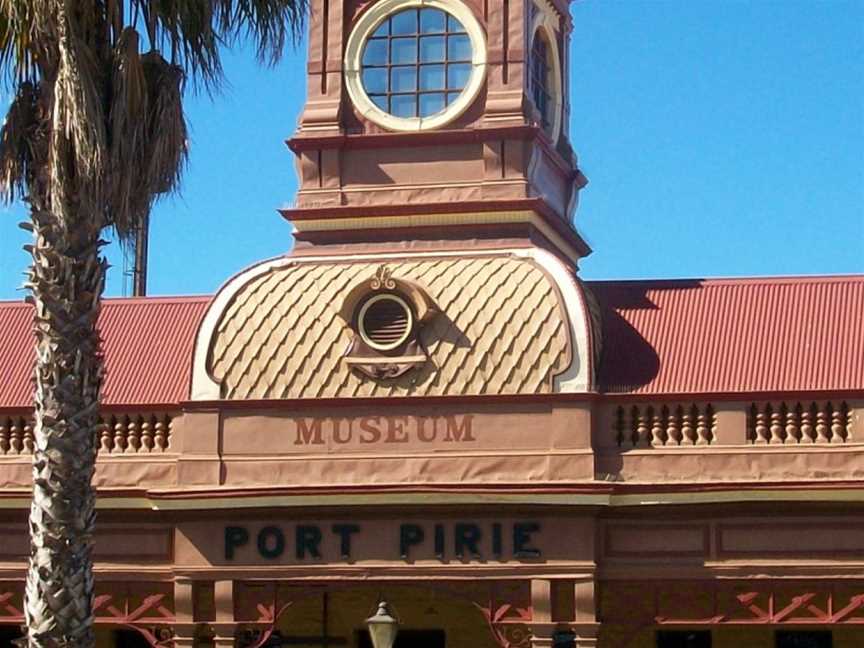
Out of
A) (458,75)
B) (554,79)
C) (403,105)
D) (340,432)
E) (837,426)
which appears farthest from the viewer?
(554,79)

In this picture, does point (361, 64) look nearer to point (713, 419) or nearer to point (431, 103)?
point (431, 103)

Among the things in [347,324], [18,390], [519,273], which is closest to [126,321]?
[18,390]

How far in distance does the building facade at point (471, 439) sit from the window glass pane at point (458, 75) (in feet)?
0.66

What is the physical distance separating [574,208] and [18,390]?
9.31 meters

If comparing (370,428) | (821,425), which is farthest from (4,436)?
(821,425)

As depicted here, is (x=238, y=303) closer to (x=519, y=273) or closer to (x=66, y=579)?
(x=519, y=273)

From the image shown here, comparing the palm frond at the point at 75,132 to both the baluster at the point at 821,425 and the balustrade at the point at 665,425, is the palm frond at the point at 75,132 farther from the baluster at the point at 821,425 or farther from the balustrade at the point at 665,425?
the baluster at the point at 821,425

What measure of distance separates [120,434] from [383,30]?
7.26 metres

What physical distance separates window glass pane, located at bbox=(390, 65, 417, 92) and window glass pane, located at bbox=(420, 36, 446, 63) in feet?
0.82

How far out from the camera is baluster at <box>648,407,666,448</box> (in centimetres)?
2725

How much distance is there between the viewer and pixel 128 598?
28.2m

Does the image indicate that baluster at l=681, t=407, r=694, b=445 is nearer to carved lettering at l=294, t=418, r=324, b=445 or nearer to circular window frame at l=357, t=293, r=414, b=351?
circular window frame at l=357, t=293, r=414, b=351

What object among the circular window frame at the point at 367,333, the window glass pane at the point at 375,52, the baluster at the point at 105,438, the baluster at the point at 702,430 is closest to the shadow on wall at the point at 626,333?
the baluster at the point at 702,430

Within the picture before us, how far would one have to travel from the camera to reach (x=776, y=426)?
26906 millimetres
